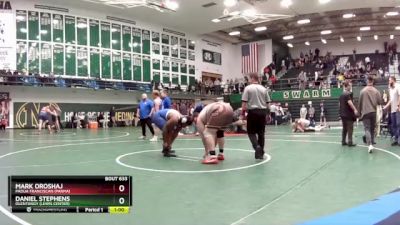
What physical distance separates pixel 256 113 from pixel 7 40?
924 inches

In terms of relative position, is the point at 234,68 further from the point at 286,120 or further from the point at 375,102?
the point at 375,102

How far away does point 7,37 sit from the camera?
26469mm

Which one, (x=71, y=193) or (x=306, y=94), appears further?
(x=306, y=94)

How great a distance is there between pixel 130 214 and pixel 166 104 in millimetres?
9271

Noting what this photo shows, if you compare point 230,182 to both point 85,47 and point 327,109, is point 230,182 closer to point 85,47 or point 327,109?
point 85,47

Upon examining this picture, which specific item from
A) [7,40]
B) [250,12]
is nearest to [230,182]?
[7,40]

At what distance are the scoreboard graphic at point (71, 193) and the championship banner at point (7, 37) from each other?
25886 millimetres

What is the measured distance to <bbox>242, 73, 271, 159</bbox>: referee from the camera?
8.06 m

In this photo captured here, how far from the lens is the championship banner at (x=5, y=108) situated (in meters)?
26.5

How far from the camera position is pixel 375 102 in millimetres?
9617

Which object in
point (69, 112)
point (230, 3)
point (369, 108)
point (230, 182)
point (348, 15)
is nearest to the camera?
point (230, 182)

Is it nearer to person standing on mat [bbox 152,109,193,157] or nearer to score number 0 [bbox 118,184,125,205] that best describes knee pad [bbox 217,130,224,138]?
person standing on mat [bbox 152,109,193,157]

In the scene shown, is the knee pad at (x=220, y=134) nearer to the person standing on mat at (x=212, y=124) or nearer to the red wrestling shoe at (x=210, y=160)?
the person standing on mat at (x=212, y=124)

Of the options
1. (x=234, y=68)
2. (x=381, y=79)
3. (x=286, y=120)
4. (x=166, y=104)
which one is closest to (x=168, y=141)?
(x=166, y=104)
